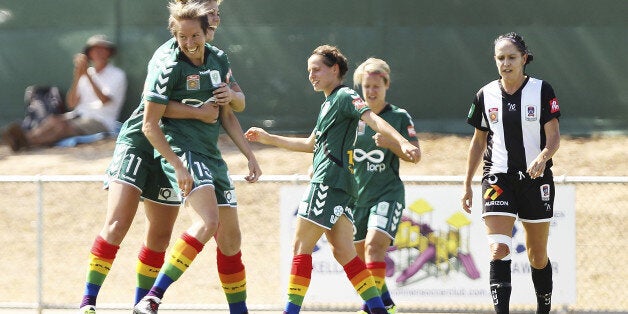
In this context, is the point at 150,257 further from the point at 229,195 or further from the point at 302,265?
the point at 302,265

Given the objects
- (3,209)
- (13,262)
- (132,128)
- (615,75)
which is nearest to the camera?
(132,128)

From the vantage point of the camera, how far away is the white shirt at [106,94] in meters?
13.8

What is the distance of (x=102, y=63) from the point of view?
45.8ft

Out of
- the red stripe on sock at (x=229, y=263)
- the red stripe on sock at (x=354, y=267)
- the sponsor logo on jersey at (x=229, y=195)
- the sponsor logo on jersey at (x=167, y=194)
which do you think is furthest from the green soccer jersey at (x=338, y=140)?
the sponsor logo on jersey at (x=167, y=194)

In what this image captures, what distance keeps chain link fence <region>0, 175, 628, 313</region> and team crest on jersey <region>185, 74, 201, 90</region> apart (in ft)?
9.12

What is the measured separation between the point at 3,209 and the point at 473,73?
227 inches

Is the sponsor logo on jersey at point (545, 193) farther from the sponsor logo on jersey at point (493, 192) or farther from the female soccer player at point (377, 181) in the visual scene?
the female soccer player at point (377, 181)

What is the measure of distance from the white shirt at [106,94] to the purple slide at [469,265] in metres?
5.98

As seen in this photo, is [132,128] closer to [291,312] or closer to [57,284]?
[291,312]

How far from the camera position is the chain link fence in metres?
9.62

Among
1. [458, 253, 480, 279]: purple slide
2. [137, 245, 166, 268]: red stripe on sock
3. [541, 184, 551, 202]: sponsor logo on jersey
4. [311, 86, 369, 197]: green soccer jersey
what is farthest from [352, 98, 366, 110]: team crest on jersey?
[458, 253, 480, 279]: purple slide

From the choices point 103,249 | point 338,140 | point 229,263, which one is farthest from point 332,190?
point 103,249

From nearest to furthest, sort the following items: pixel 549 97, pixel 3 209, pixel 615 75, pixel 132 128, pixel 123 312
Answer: pixel 132 128, pixel 549 97, pixel 123 312, pixel 3 209, pixel 615 75

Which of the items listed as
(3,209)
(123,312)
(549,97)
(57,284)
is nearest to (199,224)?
(549,97)
